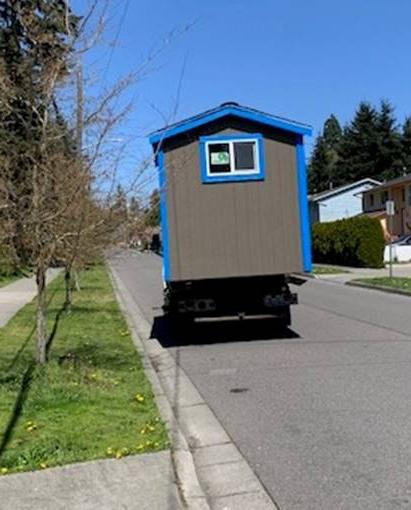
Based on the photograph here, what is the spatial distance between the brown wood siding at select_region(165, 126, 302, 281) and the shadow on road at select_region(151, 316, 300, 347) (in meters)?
1.03

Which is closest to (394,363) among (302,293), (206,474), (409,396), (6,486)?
(409,396)

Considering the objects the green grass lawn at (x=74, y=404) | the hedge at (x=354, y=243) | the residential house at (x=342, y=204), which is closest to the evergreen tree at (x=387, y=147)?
the residential house at (x=342, y=204)

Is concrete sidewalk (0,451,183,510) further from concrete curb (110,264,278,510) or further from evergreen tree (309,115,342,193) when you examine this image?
evergreen tree (309,115,342,193)

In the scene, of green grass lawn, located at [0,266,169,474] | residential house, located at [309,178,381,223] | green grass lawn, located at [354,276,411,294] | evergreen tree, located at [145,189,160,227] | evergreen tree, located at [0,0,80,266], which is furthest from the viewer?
residential house, located at [309,178,381,223]

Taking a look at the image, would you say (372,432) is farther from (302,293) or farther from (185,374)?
(302,293)

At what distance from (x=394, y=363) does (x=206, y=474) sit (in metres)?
4.81

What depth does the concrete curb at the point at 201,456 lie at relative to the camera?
15.4 feet

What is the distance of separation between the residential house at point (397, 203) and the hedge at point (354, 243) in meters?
7.98

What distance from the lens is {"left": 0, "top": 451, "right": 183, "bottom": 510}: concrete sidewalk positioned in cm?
443

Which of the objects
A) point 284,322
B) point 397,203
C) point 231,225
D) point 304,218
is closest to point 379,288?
point 284,322

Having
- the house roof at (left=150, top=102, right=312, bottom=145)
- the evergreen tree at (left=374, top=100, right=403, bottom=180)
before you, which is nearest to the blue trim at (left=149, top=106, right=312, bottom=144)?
the house roof at (left=150, top=102, right=312, bottom=145)

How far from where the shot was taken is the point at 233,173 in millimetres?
11672

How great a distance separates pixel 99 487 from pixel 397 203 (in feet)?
180

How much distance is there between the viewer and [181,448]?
561 cm
